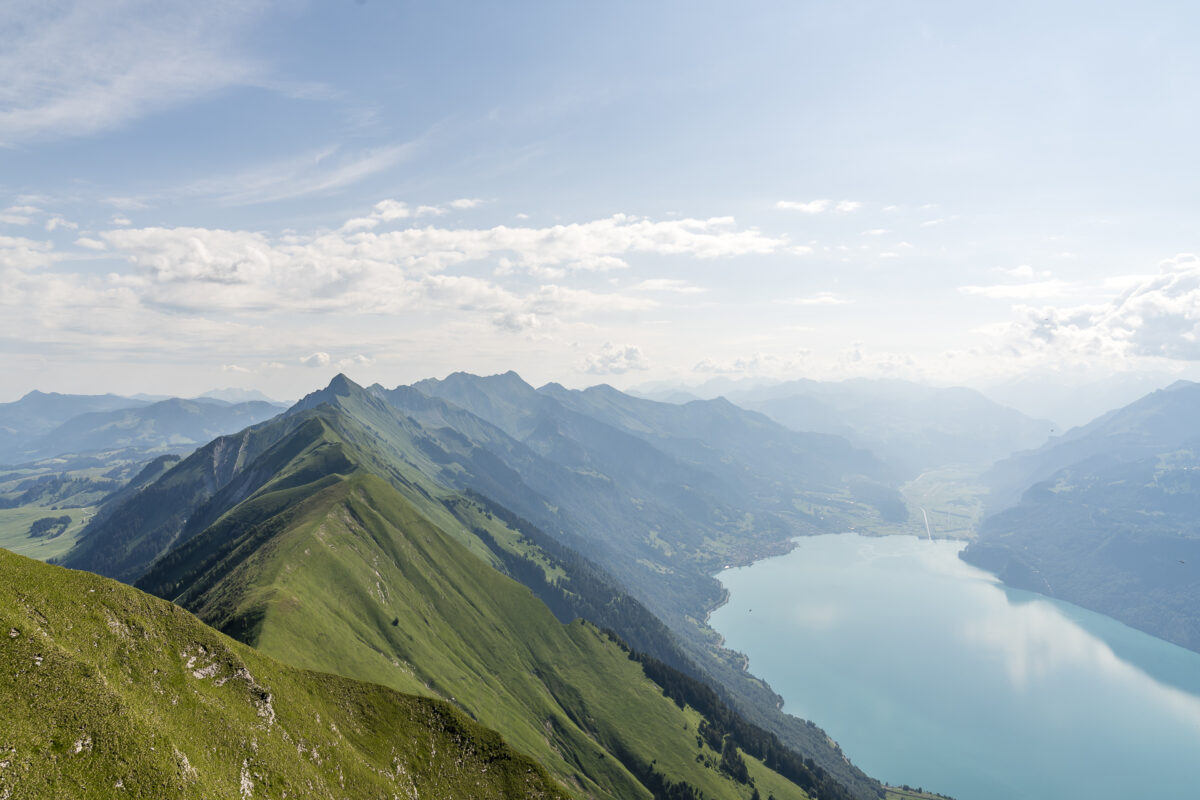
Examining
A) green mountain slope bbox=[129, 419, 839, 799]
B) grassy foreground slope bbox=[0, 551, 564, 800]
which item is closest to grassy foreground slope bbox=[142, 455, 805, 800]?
green mountain slope bbox=[129, 419, 839, 799]

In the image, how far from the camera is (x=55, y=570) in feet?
172

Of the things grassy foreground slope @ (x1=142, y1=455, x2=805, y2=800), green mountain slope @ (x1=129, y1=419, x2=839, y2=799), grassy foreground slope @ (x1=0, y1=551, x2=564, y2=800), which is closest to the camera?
grassy foreground slope @ (x1=0, y1=551, x2=564, y2=800)

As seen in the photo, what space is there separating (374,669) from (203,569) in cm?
10613

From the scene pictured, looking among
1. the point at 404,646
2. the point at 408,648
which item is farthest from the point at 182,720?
the point at 408,648

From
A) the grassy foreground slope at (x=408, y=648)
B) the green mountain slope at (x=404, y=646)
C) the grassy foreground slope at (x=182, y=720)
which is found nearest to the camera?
the grassy foreground slope at (x=182, y=720)

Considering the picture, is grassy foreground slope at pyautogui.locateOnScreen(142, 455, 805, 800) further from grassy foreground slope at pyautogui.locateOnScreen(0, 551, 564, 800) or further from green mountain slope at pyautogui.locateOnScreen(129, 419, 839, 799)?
grassy foreground slope at pyautogui.locateOnScreen(0, 551, 564, 800)

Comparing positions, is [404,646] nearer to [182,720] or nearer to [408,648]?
[408,648]

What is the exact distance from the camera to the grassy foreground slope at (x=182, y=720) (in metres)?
38.2

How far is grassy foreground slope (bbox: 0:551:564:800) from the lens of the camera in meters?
38.2

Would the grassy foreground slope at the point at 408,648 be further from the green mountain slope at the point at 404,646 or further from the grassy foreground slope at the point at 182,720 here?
the grassy foreground slope at the point at 182,720

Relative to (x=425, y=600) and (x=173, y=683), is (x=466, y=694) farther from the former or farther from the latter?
(x=173, y=683)

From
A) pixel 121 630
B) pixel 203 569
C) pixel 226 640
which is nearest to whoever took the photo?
pixel 121 630

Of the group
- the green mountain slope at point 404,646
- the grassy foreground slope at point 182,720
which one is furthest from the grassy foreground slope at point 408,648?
the grassy foreground slope at point 182,720

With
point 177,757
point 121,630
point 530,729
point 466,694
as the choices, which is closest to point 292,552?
point 466,694
